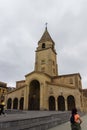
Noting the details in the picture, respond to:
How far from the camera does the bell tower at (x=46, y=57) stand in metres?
45.2

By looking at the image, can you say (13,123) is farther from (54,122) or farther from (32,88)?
(32,88)

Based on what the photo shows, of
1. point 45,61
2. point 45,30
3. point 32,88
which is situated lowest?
point 32,88

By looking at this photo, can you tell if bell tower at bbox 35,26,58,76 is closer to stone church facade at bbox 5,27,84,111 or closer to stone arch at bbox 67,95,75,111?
stone church facade at bbox 5,27,84,111

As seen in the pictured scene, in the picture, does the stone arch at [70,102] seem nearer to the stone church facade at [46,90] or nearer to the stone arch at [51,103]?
the stone church facade at [46,90]

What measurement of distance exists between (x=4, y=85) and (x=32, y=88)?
24.1 meters

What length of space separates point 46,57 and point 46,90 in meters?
13.8

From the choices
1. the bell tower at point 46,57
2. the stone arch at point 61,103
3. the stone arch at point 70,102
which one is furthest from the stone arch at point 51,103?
the bell tower at point 46,57

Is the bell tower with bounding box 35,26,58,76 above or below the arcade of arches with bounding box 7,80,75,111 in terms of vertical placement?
above

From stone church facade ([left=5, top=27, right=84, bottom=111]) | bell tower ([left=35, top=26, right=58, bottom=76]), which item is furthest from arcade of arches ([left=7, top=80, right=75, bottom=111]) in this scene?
bell tower ([left=35, top=26, right=58, bottom=76])

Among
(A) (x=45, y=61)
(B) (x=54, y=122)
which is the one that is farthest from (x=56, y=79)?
(B) (x=54, y=122)

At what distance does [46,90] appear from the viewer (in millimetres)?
36156

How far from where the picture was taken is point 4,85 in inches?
2370

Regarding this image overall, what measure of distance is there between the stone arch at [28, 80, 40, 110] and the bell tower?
6.05 metres

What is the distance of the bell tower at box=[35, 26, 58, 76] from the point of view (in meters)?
45.2
